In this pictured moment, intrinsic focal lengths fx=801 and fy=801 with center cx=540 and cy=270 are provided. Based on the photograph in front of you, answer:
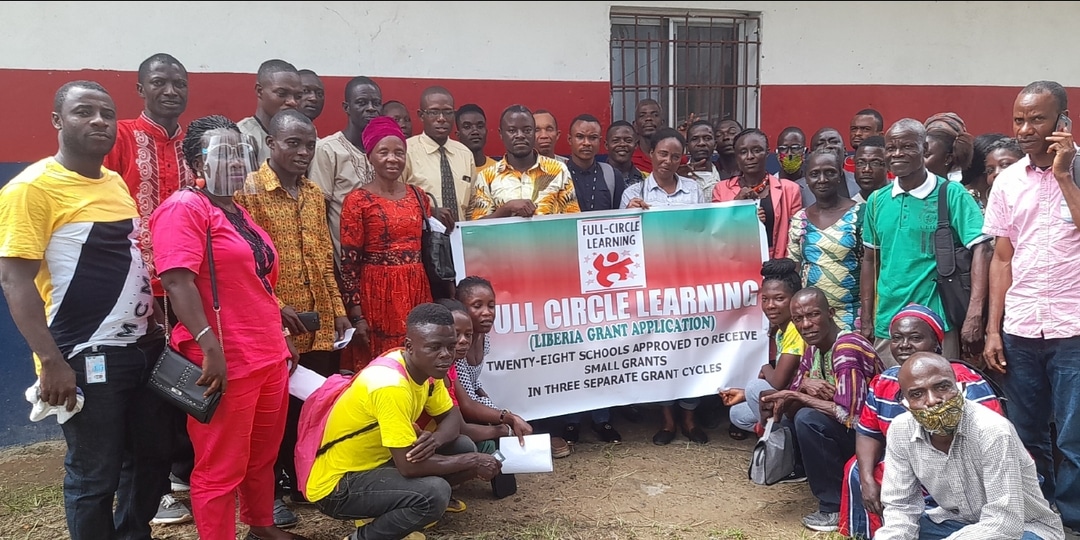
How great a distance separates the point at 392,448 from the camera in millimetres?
3324

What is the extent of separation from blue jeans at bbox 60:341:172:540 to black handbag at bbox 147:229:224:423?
0.17 m

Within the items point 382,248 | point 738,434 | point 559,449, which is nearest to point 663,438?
point 738,434

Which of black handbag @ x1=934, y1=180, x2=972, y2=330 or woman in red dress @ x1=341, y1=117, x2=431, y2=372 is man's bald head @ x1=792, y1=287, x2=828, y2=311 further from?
woman in red dress @ x1=341, y1=117, x2=431, y2=372

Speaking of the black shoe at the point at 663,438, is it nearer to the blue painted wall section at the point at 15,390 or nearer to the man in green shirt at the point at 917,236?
the man in green shirt at the point at 917,236

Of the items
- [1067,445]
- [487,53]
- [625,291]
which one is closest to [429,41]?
[487,53]

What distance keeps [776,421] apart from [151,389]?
9.21 feet

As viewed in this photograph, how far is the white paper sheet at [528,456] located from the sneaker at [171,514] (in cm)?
160

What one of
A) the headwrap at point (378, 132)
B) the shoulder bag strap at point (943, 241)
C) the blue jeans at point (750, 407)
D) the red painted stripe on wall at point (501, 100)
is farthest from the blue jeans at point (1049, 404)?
the red painted stripe on wall at point (501, 100)

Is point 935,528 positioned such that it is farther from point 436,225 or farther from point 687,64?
point 687,64

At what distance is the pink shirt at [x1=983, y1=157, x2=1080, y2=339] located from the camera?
11.5 ft

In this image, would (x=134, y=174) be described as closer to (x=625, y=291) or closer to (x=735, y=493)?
(x=625, y=291)

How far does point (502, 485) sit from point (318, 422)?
3.69 ft

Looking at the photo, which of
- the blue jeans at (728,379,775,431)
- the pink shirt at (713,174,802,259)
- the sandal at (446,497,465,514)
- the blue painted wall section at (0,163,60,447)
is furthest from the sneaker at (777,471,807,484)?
the blue painted wall section at (0,163,60,447)

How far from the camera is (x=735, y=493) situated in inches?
169
